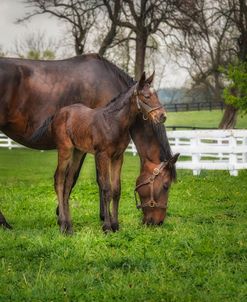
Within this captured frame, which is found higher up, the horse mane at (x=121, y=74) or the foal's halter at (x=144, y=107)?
the horse mane at (x=121, y=74)

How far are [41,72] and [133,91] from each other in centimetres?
179

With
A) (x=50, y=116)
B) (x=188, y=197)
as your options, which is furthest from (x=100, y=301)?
(x=188, y=197)

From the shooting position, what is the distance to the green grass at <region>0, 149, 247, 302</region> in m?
5.43

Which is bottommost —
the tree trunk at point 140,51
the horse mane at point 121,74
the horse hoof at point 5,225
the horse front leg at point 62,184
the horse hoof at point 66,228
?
the horse hoof at point 5,225

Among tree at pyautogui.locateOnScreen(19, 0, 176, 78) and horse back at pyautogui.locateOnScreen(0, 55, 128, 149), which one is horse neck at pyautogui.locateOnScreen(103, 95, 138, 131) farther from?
tree at pyautogui.locateOnScreen(19, 0, 176, 78)

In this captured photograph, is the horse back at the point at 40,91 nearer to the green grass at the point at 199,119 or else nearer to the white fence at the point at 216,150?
the white fence at the point at 216,150

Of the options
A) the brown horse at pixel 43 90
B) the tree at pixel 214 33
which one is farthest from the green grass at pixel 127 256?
the tree at pixel 214 33

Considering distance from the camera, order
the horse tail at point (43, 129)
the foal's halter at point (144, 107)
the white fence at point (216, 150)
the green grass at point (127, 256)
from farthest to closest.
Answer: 1. the white fence at point (216, 150)
2. the horse tail at point (43, 129)
3. the foal's halter at point (144, 107)
4. the green grass at point (127, 256)

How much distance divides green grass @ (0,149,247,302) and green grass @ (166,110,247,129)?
42.5m

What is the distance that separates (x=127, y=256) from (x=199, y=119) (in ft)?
168

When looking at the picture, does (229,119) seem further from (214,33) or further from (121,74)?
(121,74)

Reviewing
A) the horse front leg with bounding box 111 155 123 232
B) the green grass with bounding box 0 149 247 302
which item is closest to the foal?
the horse front leg with bounding box 111 155 123 232

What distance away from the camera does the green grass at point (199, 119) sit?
53531 mm

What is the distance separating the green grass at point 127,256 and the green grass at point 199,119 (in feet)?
139
